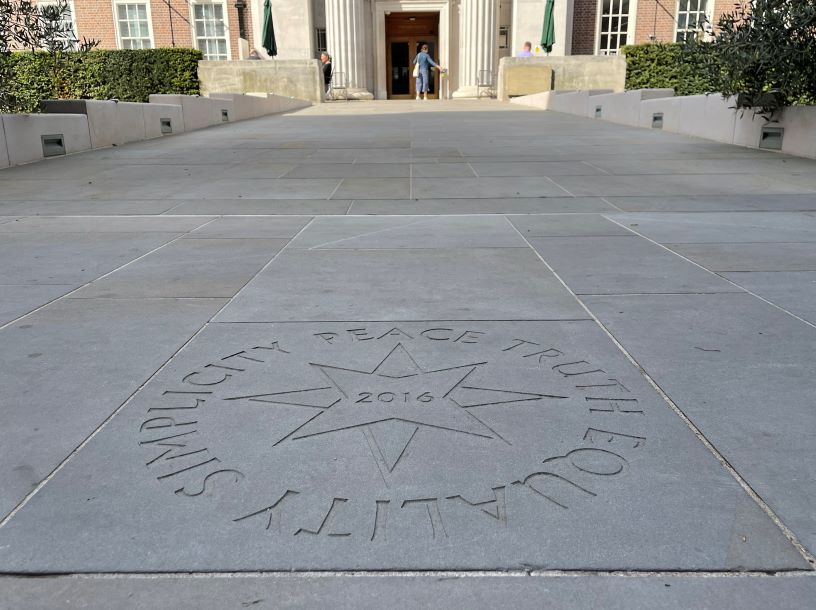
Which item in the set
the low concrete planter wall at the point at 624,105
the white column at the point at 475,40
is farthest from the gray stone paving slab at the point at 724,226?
the white column at the point at 475,40

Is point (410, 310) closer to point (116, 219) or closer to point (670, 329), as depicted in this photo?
point (670, 329)

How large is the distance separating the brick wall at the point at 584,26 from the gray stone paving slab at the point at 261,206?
27938 mm

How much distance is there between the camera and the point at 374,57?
32.2 m

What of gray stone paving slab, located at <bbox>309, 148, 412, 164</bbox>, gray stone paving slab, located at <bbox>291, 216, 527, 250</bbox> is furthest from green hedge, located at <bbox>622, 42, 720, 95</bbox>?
gray stone paving slab, located at <bbox>291, 216, 527, 250</bbox>

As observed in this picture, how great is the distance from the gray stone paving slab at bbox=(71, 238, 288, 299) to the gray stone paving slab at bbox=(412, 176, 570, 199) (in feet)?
7.96

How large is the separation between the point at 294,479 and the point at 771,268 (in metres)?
3.40

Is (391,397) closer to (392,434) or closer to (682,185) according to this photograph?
(392,434)

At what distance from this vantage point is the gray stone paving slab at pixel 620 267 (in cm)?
381

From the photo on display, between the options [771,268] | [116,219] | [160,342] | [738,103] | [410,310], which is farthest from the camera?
[738,103]

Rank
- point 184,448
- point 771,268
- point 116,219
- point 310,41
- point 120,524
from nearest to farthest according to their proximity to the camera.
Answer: point 120,524, point 184,448, point 771,268, point 116,219, point 310,41

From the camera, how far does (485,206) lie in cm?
632

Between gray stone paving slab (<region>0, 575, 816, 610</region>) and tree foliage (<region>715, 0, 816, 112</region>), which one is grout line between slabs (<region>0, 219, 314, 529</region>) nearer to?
gray stone paving slab (<region>0, 575, 816, 610</region>)

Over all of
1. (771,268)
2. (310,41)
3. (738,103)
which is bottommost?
(771,268)

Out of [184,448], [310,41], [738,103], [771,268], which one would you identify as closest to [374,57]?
[310,41]
